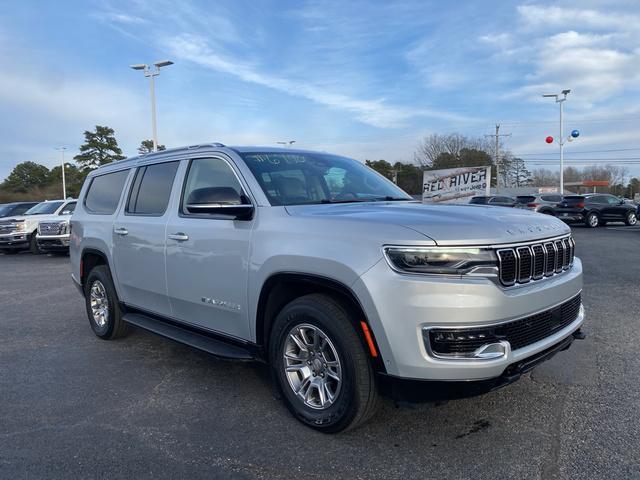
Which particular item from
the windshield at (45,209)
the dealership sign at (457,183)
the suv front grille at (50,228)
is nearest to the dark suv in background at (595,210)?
the dealership sign at (457,183)

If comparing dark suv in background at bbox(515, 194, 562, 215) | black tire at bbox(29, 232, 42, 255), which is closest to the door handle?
black tire at bbox(29, 232, 42, 255)

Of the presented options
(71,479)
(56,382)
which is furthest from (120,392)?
(71,479)

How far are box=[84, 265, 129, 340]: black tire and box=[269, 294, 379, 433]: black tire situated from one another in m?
2.76

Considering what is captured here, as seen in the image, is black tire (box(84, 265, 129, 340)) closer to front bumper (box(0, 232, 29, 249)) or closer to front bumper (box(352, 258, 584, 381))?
front bumper (box(352, 258, 584, 381))

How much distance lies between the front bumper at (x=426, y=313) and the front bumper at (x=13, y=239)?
16520mm

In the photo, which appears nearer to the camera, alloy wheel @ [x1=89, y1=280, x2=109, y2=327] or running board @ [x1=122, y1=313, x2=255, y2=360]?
running board @ [x1=122, y1=313, x2=255, y2=360]

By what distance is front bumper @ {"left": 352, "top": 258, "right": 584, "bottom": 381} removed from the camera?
8.92ft

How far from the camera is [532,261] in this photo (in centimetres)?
307

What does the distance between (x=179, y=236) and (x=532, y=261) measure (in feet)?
8.89

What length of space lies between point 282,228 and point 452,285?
123 cm

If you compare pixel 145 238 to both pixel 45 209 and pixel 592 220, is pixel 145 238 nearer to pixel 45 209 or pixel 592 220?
pixel 45 209

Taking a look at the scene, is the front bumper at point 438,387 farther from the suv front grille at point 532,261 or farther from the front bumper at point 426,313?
the suv front grille at point 532,261

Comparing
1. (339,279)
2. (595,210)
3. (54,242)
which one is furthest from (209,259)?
(595,210)

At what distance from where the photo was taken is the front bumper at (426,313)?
2.72 m
